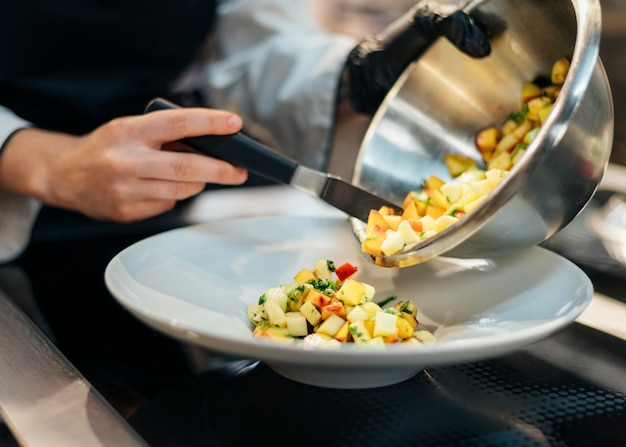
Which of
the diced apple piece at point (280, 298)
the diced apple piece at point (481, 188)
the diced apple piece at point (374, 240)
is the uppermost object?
the diced apple piece at point (481, 188)

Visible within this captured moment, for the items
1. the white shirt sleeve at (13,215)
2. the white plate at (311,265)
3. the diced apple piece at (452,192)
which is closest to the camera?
the white plate at (311,265)

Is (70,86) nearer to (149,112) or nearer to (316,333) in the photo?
(149,112)

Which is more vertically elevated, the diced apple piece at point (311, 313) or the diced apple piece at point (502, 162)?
the diced apple piece at point (502, 162)

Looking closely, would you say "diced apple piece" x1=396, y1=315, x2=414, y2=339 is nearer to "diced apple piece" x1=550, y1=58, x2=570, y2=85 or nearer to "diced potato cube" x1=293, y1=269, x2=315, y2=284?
"diced potato cube" x1=293, y1=269, x2=315, y2=284

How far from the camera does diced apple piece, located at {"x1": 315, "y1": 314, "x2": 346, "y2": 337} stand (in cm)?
50

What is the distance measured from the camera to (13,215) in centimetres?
87

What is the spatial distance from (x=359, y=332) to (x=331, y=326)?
0.09 ft

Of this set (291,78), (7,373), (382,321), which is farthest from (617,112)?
(7,373)

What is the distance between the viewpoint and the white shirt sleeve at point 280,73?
3.53 ft

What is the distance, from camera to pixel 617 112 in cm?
115

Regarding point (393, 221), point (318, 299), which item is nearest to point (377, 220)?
point (393, 221)

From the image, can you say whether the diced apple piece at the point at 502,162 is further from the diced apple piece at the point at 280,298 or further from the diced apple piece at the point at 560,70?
the diced apple piece at the point at 280,298

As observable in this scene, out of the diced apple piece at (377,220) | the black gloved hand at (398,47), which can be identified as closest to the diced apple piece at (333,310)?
the diced apple piece at (377,220)

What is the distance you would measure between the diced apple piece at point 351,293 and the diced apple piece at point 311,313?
0.07ft
